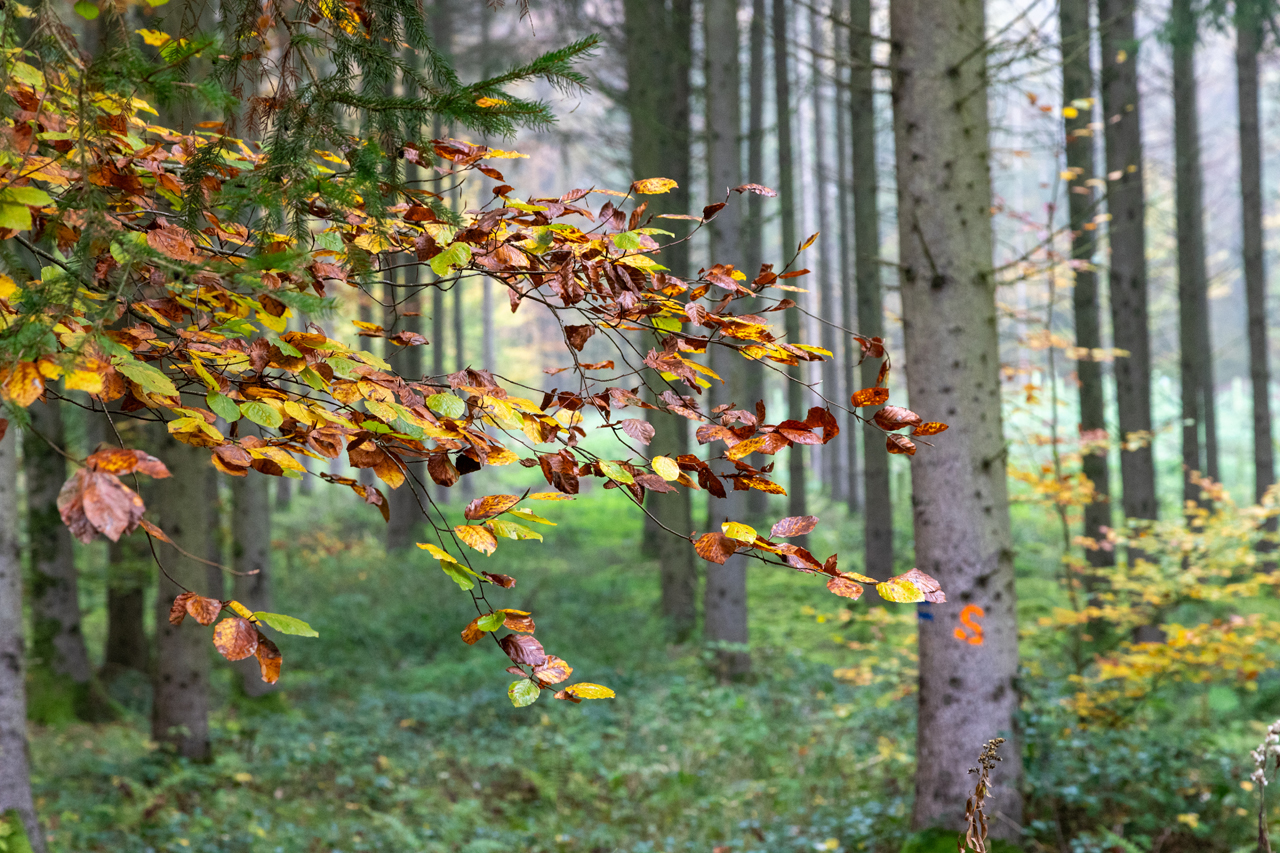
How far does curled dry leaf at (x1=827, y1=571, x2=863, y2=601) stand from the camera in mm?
1386

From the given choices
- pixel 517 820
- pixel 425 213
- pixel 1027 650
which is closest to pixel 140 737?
pixel 517 820

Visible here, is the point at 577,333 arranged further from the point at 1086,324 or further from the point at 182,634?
the point at 1086,324

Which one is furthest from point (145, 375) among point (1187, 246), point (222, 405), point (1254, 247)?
point (1254, 247)

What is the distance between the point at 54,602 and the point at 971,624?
743 centimetres

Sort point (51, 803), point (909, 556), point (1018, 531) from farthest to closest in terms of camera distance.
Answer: point (1018, 531) < point (909, 556) < point (51, 803)

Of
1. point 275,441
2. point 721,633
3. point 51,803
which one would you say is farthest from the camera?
point 721,633

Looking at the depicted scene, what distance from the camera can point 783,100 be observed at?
11.5 meters

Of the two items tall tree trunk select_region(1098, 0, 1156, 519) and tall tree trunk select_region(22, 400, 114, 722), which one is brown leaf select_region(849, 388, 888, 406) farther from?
tall tree trunk select_region(1098, 0, 1156, 519)

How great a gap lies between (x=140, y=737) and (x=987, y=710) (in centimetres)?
627

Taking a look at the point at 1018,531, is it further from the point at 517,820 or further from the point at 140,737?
the point at 140,737

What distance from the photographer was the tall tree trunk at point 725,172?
8.02 m

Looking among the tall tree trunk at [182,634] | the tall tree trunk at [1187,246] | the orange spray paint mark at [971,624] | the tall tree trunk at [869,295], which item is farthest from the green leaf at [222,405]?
the tall tree trunk at [1187,246]

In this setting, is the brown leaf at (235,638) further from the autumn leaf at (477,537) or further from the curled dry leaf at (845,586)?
the curled dry leaf at (845,586)

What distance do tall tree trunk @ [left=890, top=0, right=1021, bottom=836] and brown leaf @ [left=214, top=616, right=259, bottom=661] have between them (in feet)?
10.5
